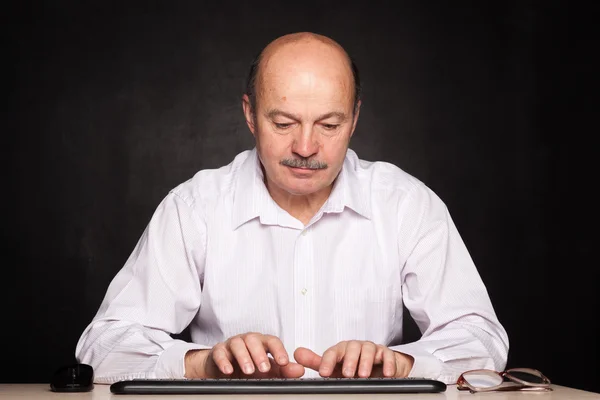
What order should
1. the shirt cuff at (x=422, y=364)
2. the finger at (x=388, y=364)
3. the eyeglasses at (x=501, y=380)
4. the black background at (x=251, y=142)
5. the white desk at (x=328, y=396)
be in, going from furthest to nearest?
the black background at (x=251, y=142), the shirt cuff at (x=422, y=364), the finger at (x=388, y=364), the eyeglasses at (x=501, y=380), the white desk at (x=328, y=396)

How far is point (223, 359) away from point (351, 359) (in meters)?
0.26

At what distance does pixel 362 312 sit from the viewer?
2545mm

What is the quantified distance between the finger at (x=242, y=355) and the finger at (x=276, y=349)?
0.04 m

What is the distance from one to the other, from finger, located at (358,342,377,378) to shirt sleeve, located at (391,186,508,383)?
268 mm

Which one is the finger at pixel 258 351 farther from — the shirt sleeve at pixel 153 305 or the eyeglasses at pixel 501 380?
the eyeglasses at pixel 501 380

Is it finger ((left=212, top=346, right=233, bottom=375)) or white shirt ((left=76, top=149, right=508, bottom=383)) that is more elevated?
white shirt ((left=76, top=149, right=508, bottom=383))

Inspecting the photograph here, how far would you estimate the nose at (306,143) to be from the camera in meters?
2.35

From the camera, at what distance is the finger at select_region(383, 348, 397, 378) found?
1.85 m

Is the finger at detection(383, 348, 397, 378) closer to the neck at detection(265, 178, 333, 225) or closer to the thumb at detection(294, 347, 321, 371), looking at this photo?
the thumb at detection(294, 347, 321, 371)

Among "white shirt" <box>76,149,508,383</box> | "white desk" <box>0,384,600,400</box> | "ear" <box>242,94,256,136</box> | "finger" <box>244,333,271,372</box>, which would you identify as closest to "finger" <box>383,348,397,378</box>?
"white desk" <box>0,384,600,400</box>

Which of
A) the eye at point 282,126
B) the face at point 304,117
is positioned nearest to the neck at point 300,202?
the face at point 304,117

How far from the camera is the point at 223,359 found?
184cm

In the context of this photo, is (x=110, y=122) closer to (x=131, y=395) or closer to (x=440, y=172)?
(x=440, y=172)

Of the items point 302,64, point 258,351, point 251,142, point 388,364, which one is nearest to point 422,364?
point 388,364
